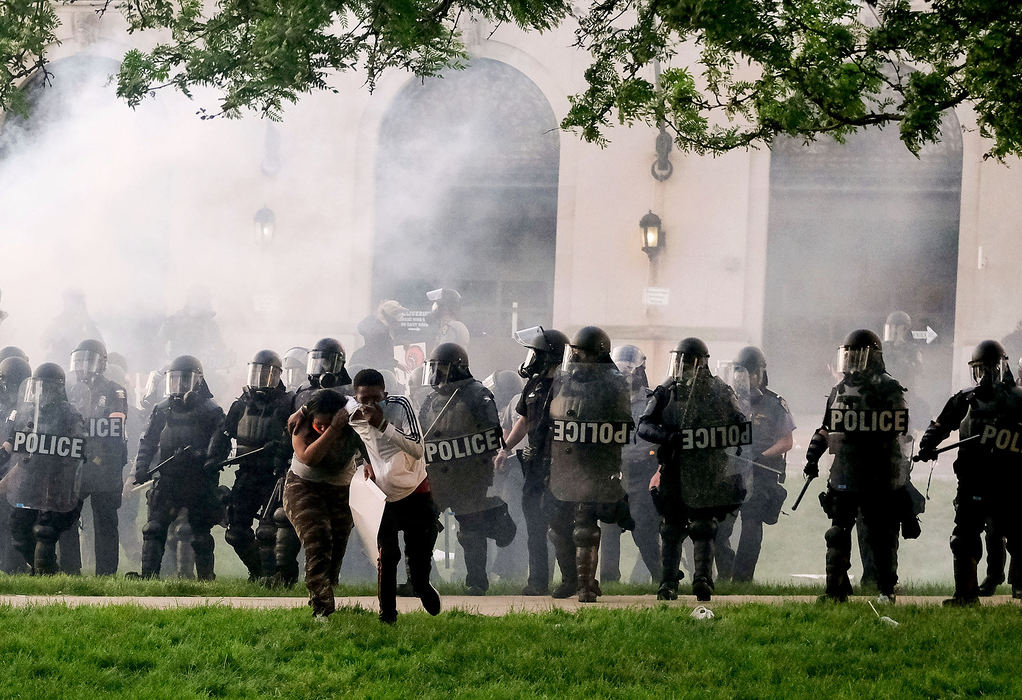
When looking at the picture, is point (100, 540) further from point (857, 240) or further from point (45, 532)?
point (857, 240)

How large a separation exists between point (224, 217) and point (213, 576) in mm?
9222

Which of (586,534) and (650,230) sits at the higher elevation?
(650,230)

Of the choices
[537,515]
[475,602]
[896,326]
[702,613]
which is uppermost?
[896,326]

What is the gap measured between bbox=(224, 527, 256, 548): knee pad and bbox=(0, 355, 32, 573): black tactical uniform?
1.95 metres

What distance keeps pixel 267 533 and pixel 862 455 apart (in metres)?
3.99

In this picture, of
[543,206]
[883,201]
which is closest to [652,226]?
[543,206]

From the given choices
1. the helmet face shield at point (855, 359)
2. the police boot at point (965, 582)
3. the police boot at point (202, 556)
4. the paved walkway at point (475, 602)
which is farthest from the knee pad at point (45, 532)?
the police boot at point (965, 582)

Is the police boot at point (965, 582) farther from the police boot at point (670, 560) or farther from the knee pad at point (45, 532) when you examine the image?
the knee pad at point (45, 532)

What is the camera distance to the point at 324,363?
361 inches

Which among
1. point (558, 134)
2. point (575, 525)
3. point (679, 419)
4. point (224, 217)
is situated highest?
point (558, 134)

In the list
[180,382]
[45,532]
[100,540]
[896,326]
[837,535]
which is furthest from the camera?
[896,326]

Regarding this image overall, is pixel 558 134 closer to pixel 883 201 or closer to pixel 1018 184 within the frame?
pixel 883 201

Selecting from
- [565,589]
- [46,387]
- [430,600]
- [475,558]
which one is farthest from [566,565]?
[46,387]

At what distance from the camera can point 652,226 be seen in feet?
54.8
